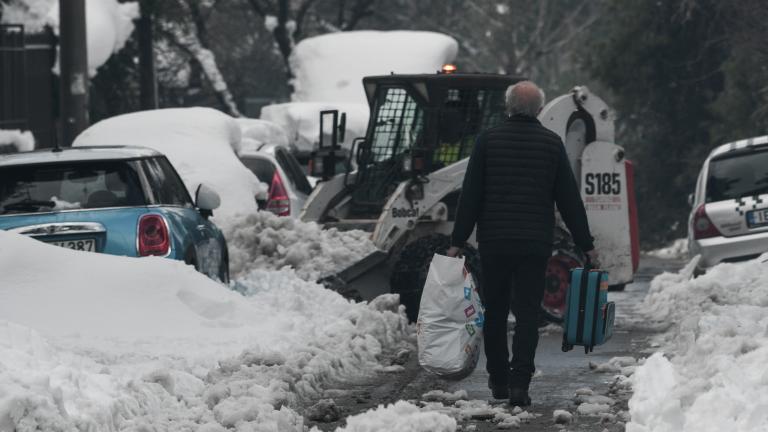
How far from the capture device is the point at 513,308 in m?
9.37

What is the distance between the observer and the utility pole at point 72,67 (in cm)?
1673

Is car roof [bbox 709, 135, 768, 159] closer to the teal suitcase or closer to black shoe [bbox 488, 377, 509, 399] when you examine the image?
the teal suitcase

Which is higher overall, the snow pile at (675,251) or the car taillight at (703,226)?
the car taillight at (703,226)

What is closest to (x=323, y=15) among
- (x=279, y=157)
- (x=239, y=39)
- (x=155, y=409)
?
(x=239, y=39)

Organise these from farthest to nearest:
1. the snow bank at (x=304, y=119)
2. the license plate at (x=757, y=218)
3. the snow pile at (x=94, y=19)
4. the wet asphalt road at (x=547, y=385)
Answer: the snow bank at (x=304, y=119)
the snow pile at (x=94, y=19)
the license plate at (x=757, y=218)
the wet asphalt road at (x=547, y=385)

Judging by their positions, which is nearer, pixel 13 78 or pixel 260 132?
pixel 260 132

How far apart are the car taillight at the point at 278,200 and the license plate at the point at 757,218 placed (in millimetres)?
5871

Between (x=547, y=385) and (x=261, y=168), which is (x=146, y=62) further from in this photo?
(x=547, y=385)

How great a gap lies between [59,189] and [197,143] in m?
6.69

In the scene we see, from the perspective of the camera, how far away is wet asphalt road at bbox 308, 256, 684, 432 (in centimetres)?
859

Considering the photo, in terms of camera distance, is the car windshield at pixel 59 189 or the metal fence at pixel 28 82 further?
the metal fence at pixel 28 82

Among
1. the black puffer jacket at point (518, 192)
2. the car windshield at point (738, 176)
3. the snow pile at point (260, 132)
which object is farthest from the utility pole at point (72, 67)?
the black puffer jacket at point (518, 192)

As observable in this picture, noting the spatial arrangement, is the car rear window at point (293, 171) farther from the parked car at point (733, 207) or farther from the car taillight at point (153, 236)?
the car taillight at point (153, 236)

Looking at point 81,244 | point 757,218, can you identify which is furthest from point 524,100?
point 757,218
